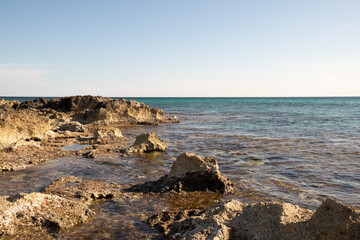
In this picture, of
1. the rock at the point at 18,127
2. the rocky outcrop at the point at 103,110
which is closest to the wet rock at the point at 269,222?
the rock at the point at 18,127

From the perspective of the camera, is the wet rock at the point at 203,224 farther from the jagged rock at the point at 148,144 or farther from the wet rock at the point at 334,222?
the jagged rock at the point at 148,144

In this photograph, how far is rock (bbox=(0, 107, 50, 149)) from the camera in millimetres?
12469

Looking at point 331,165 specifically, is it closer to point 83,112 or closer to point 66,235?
point 66,235

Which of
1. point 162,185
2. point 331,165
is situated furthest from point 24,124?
point 331,165

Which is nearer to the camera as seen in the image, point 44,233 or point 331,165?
point 44,233

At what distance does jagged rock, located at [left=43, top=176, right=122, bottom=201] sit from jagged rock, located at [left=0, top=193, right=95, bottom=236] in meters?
1.14

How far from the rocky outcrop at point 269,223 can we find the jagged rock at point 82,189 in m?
2.63

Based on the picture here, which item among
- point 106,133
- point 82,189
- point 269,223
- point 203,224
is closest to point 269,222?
point 269,223

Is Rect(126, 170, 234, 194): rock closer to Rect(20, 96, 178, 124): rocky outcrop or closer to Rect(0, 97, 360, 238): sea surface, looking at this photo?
Rect(0, 97, 360, 238): sea surface

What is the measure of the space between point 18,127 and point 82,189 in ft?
25.3

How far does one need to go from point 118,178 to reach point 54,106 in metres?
24.8

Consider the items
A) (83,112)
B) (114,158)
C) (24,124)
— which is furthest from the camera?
(83,112)

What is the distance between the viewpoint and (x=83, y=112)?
28.9m

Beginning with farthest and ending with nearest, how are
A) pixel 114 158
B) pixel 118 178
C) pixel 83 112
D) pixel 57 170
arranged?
1. pixel 83 112
2. pixel 114 158
3. pixel 57 170
4. pixel 118 178
